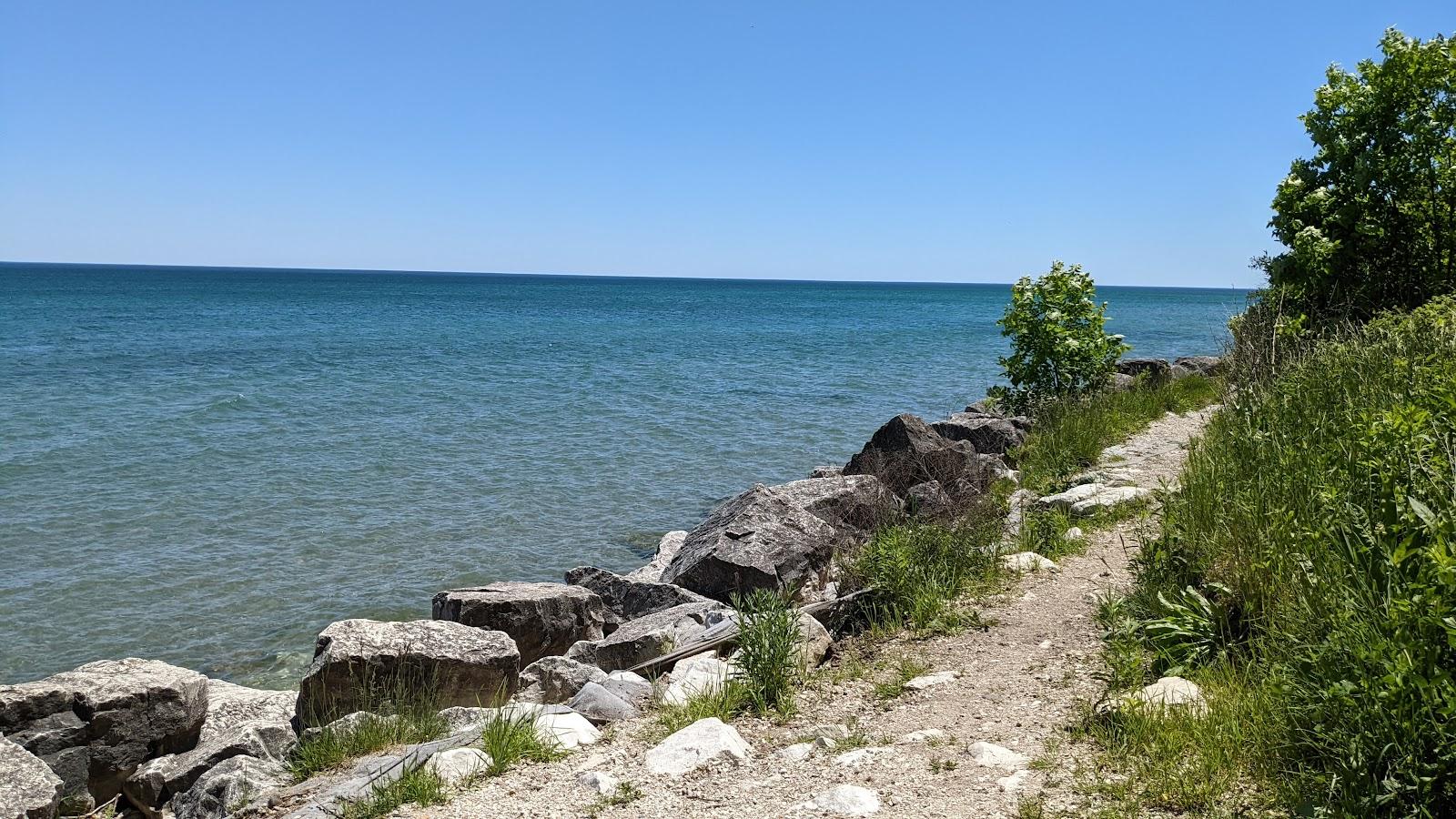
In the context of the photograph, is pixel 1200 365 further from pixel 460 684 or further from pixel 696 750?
pixel 696 750

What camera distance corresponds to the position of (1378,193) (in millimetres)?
12727

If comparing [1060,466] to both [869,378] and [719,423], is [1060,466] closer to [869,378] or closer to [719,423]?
[719,423]

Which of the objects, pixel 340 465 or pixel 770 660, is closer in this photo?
pixel 770 660

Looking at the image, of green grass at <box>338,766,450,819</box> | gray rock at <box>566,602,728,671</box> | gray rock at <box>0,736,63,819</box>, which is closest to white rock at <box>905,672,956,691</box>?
gray rock at <box>566,602,728,671</box>

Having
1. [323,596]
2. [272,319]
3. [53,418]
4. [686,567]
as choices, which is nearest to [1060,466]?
[686,567]

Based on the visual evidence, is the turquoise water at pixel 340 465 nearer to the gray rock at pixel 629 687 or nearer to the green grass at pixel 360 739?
the green grass at pixel 360 739

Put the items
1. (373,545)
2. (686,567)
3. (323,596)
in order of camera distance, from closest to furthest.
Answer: (686,567)
(323,596)
(373,545)

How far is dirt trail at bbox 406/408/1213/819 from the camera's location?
4453 mm

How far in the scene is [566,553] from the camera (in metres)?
13.4

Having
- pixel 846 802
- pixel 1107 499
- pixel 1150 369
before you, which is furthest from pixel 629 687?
pixel 1150 369

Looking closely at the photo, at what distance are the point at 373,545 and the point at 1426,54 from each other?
1466cm

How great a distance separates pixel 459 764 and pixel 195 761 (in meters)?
3.08

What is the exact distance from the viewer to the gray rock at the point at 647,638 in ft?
25.5

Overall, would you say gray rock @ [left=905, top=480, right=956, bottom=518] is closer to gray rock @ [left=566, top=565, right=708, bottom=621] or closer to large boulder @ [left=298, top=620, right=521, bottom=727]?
gray rock @ [left=566, top=565, right=708, bottom=621]
